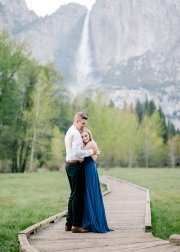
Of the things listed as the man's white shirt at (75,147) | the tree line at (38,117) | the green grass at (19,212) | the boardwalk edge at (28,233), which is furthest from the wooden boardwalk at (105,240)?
the tree line at (38,117)

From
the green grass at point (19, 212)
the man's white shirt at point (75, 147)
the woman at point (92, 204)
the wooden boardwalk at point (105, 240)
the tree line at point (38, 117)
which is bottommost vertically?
the green grass at point (19, 212)

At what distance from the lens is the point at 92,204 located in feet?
30.5

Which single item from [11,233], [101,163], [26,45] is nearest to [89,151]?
[11,233]

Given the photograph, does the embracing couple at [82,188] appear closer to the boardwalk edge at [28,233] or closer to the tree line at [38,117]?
the boardwalk edge at [28,233]

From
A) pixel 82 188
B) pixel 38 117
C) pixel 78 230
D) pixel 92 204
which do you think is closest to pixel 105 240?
pixel 78 230

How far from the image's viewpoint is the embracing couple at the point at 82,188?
9.19 meters

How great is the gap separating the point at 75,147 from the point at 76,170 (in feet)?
1.63

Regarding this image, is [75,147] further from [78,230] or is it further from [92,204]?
[78,230]

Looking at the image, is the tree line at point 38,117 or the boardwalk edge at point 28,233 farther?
the tree line at point 38,117

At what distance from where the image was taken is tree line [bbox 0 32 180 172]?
44.2m

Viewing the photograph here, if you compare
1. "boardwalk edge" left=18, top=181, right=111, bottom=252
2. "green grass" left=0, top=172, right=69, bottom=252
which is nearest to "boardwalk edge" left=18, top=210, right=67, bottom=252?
"boardwalk edge" left=18, top=181, right=111, bottom=252

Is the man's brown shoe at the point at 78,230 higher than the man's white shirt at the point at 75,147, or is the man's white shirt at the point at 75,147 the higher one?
the man's white shirt at the point at 75,147

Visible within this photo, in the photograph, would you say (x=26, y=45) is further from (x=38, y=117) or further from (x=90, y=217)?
(x=90, y=217)

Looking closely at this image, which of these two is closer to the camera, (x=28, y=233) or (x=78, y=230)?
(x=28, y=233)
